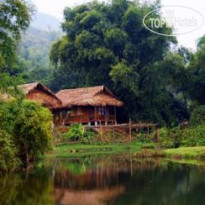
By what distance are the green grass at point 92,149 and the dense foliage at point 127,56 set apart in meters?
8.14

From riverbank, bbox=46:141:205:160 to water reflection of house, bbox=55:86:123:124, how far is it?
21.7 ft

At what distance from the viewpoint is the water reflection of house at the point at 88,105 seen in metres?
40.1

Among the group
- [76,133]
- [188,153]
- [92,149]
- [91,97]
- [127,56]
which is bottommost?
[188,153]

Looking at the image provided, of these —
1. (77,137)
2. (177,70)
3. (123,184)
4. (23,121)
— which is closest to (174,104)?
(177,70)

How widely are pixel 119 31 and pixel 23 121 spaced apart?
22261mm

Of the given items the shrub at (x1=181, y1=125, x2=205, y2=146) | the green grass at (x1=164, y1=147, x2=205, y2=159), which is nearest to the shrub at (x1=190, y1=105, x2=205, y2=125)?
the shrub at (x1=181, y1=125, x2=205, y2=146)

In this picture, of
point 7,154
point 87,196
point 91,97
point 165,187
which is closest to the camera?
point 87,196

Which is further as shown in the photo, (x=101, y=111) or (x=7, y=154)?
(x=101, y=111)

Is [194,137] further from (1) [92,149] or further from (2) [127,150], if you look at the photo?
(1) [92,149]

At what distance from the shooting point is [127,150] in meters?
32.1

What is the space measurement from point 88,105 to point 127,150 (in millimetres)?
9905

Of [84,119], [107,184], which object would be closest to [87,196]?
[107,184]

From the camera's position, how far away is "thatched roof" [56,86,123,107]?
39812 millimetres

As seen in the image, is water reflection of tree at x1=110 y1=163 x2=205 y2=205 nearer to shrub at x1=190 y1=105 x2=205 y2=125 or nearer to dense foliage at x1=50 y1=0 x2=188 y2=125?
shrub at x1=190 y1=105 x2=205 y2=125
